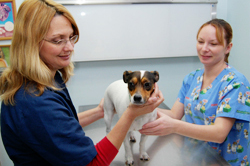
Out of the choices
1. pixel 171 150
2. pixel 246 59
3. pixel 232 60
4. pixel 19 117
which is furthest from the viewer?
pixel 232 60

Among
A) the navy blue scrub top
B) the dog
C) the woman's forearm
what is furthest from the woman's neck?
the navy blue scrub top

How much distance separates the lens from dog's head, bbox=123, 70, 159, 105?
1003 millimetres

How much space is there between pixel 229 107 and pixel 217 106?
12cm

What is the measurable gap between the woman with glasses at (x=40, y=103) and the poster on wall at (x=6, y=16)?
6.54ft

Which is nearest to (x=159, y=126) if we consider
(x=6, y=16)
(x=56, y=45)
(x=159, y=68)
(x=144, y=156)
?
(x=144, y=156)

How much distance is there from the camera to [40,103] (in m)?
0.73

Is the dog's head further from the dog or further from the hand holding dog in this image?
the hand holding dog

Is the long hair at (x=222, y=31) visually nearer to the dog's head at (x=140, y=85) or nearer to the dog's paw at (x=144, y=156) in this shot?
the dog's head at (x=140, y=85)

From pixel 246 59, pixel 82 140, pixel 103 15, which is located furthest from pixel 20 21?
pixel 246 59

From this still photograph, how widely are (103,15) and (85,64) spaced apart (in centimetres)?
70

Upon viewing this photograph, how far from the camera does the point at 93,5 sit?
2.49 metres

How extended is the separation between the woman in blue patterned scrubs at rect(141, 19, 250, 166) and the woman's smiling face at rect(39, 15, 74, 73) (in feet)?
1.97

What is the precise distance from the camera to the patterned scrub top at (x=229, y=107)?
1.19 m

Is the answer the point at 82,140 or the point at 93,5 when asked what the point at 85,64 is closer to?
the point at 93,5
